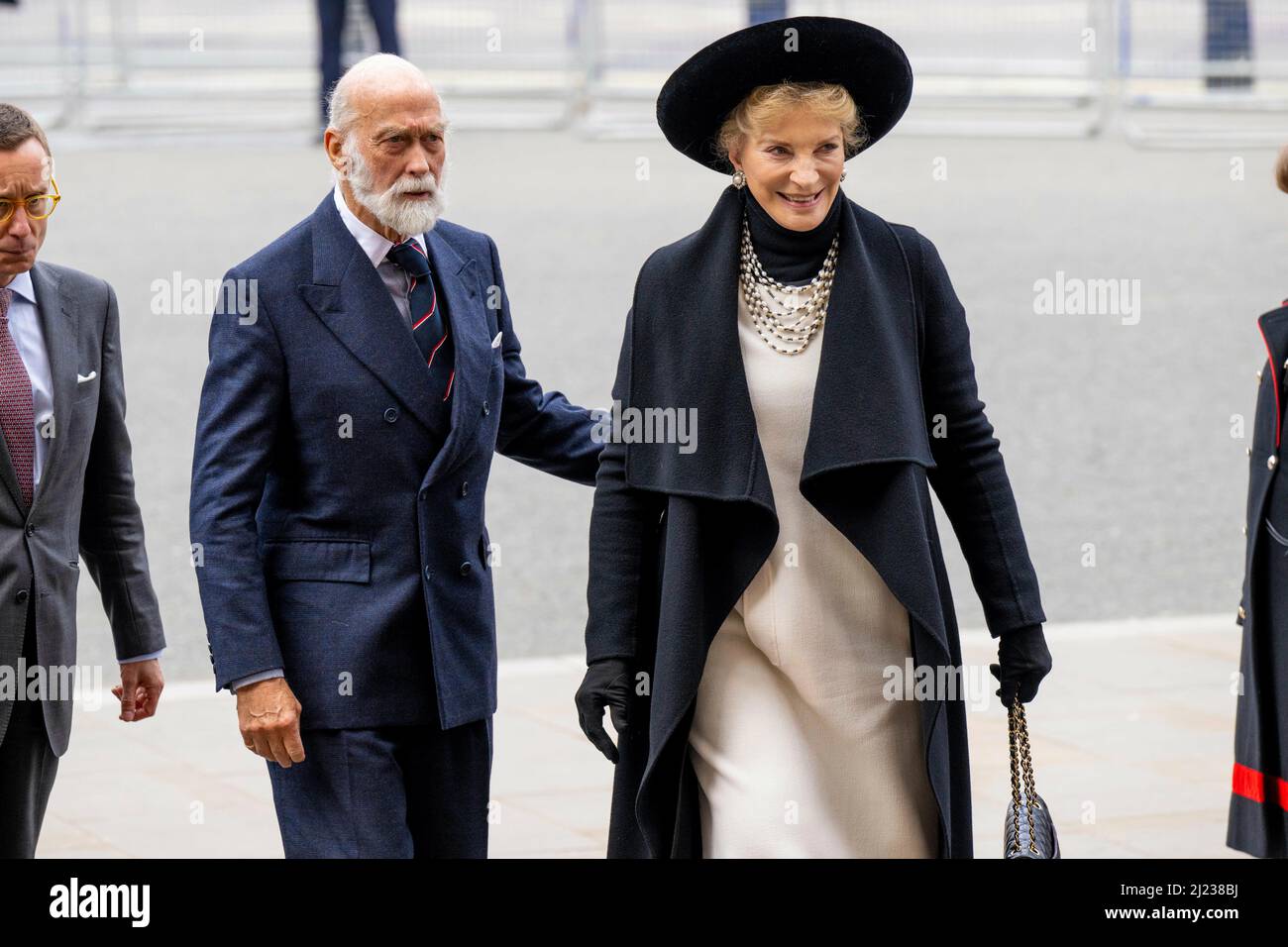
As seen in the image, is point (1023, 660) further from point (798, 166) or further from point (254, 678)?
point (254, 678)

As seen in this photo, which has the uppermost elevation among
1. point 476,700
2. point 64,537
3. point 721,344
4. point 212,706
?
point 721,344

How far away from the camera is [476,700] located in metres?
4.32

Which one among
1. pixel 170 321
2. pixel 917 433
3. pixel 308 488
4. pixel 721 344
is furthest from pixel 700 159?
pixel 170 321

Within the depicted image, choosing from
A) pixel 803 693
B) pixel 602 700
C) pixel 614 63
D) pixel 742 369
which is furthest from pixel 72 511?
pixel 614 63

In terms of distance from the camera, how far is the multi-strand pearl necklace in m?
4.01

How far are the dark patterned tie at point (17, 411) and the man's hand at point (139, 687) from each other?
51 centimetres

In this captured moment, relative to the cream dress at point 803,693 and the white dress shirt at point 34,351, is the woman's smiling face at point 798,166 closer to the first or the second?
the cream dress at point 803,693

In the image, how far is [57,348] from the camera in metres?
4.27

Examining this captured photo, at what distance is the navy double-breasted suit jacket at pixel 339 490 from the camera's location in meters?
4.14

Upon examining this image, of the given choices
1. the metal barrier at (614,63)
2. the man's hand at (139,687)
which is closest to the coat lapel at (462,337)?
the man's hand at (139,687)

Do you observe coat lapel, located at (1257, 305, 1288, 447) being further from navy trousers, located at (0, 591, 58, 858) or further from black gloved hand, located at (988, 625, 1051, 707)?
navy trousers, located at (0, 591, 58, 858)

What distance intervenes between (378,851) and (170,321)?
9201 millimetres

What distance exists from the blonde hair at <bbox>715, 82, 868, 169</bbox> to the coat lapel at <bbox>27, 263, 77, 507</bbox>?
134cm
